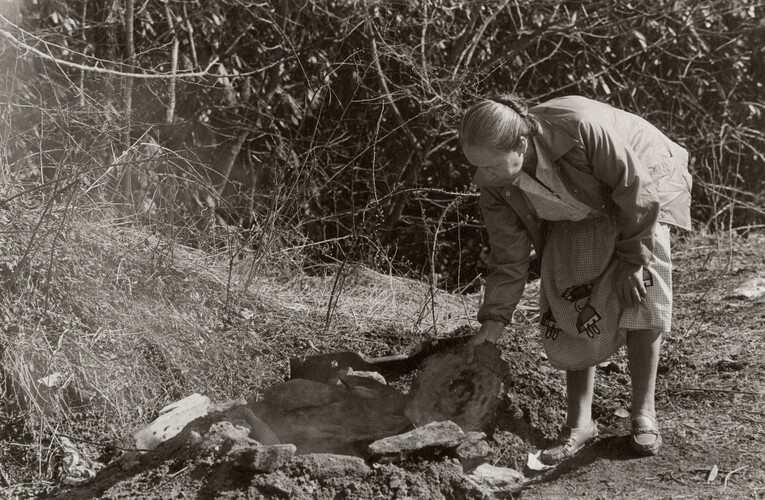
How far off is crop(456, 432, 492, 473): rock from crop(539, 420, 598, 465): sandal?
0.32m

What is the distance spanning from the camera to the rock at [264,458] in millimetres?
2771

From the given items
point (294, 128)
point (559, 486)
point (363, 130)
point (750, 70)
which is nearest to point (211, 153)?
point (294, 128)

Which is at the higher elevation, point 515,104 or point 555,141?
point 515,104

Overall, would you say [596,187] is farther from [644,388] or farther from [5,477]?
[5,477]

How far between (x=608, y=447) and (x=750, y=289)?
7.86ft

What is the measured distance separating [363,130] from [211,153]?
1007mm

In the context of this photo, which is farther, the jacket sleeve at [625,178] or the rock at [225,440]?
the jacket sleeve at [625,178]

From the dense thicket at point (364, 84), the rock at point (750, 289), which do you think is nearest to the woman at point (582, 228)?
the dense thicket at point (364, 84)

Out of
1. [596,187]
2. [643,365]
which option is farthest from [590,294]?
[596,187]

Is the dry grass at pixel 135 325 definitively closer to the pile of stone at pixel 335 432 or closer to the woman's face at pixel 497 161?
the pile of stone at pixel 335 432

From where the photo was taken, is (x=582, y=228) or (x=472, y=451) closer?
(x=472, y=451)

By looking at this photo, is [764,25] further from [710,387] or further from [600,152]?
[600,152]

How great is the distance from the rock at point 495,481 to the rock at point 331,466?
351 millimetres

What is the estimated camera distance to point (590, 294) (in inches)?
132
